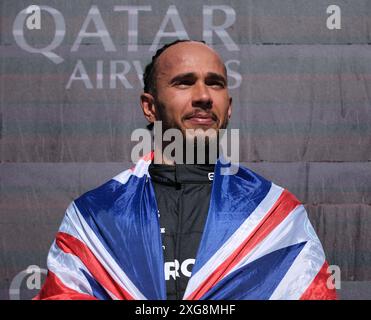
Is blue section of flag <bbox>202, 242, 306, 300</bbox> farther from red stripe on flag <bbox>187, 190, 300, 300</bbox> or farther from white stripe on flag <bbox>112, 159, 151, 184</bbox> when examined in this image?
white stripe on flag <bbox>112, 159, 151, 184</bbox>

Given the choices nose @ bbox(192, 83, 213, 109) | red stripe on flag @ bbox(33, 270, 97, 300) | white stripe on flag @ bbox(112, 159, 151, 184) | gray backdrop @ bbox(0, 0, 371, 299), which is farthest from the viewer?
gray backdrop @ bbox(0, 0, 371, 299)

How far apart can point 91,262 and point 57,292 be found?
157 mm

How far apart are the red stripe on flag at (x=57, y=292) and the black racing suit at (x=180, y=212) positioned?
0.98 feet

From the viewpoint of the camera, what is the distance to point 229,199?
2.36 meters

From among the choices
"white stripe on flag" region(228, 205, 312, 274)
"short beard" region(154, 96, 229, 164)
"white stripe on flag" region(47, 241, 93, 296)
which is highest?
"short beard" region(154, 96, 229, 164)

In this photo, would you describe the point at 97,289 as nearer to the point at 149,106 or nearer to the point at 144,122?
the point at 149,106

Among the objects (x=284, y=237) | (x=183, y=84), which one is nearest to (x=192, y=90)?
(x=183, y=84)

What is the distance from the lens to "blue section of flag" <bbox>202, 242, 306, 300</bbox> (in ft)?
7.04

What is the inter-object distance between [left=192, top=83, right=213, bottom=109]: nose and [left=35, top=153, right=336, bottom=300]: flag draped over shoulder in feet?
0.94

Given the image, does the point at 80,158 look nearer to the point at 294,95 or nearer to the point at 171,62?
the point at 171,62

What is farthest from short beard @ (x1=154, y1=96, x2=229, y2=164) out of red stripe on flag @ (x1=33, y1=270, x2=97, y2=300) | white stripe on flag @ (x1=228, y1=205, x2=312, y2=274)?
red stripe on flag @ (x1=33, y1=270, x2=97, y2=300)

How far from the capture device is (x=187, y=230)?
2287 mm

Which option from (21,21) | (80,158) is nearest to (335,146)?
(80,158)

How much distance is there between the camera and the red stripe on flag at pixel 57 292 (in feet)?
6.99
